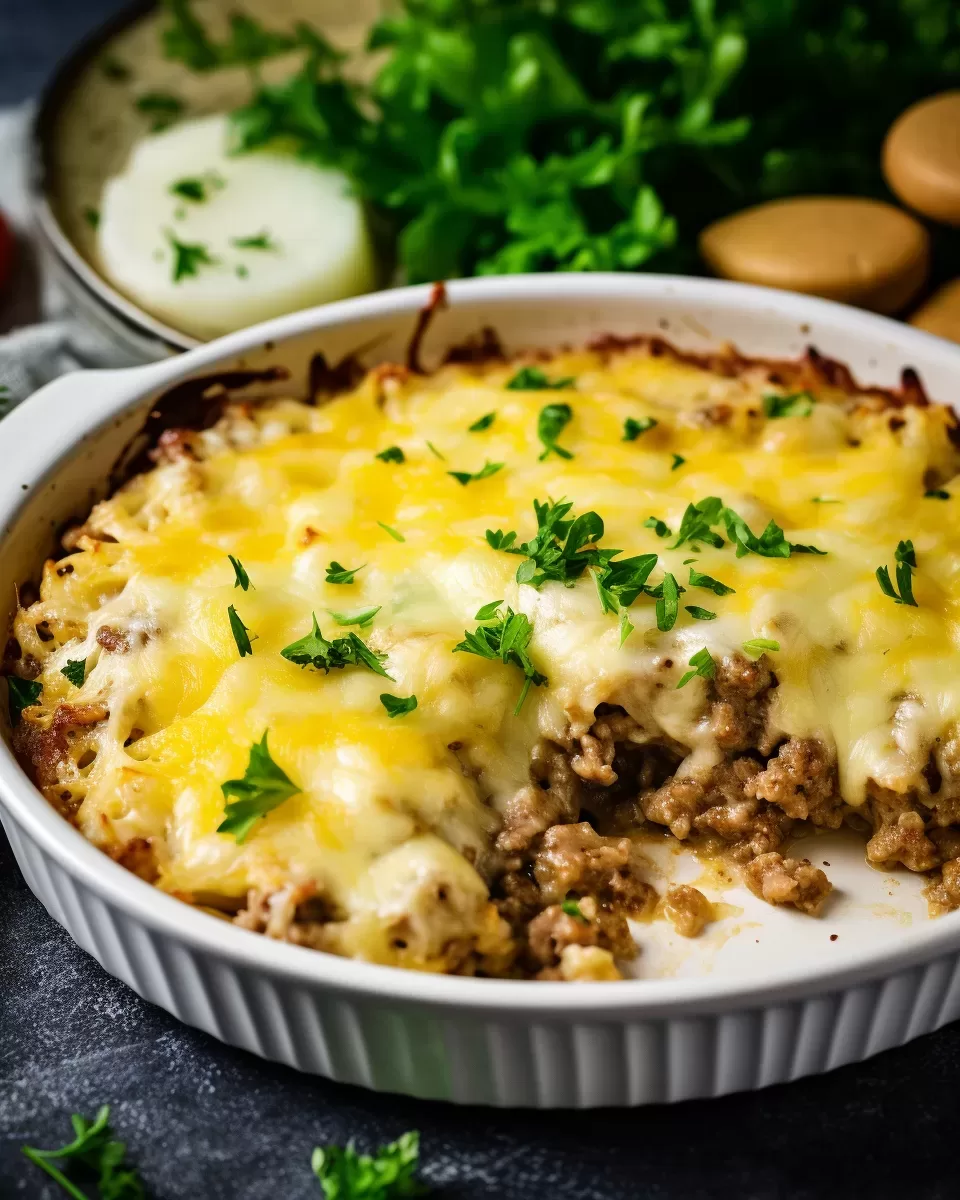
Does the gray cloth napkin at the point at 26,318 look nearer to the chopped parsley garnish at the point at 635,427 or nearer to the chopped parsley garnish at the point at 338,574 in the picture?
the chopped parsley garnish at the point at 338,574

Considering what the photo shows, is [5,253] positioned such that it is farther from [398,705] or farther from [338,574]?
[398,705]

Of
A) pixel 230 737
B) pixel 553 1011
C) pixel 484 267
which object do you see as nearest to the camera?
pixel 553 1011

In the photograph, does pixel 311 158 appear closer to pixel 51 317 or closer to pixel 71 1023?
pixel 51 317

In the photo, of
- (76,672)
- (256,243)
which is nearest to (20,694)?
(76,672)

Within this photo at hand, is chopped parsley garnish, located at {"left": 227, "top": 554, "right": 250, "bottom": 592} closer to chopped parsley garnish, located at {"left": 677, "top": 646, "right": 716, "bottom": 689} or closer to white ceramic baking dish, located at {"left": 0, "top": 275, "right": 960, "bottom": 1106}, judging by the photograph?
white ceramic baking dish, located at {"left": 0, "top": 275, "right": 960, "bottom": 1106}

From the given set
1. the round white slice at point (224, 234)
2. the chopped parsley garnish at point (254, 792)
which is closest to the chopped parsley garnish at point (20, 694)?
the chopped parsley garnish at point (254, 792)

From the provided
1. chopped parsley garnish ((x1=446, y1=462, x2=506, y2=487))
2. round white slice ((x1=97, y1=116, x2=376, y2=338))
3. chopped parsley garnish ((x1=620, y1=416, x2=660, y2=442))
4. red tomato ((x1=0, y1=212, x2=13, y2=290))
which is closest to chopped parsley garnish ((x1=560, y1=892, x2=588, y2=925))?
chopped parsley garnish ((x1=446, y1=462, x2=506, y2=487))

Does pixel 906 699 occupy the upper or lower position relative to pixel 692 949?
upper

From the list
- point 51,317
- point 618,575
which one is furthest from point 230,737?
point 51,317
